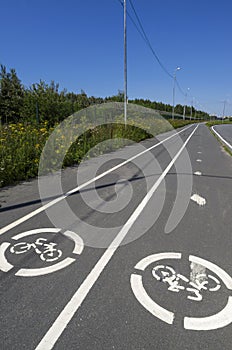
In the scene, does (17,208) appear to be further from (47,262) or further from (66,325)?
(66,325)

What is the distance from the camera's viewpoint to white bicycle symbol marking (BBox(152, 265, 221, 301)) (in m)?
2.25

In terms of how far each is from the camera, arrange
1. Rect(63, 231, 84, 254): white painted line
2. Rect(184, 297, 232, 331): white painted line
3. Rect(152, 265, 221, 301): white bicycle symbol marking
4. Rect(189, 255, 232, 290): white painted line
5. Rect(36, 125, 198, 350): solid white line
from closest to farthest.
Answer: Rect(36, 125, 198, 350): solid white line → Rect(184, 297, 232, 331): white painted line → Rect(152, 265, 221, 301): white bicycle symbol marking → Rect(189, 255, 232, 290): white painted line → Rect(63, 231, 84, 254): white painted line

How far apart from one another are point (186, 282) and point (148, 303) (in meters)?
0.53

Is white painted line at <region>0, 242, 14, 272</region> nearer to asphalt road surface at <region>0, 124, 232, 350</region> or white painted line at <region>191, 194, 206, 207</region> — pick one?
asphalt road surface at <region>0, 124, 232, 350</region>

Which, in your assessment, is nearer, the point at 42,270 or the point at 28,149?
the point at 42,270

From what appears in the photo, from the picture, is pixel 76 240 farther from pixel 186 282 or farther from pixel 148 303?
pixel 186 282

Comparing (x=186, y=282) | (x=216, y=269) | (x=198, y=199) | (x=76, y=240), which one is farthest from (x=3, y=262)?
(x=198, y=199)

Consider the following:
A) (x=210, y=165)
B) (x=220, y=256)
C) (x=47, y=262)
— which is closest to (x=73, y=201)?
(x=47, y=262)

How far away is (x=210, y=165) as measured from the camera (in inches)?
337

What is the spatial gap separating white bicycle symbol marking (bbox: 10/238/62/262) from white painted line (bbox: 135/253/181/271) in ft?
3.20

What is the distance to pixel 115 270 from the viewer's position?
2.54m

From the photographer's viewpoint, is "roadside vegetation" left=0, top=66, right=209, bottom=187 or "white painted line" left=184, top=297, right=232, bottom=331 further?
"roadside vegetation" left=0, top=66, right=209, bottom=187

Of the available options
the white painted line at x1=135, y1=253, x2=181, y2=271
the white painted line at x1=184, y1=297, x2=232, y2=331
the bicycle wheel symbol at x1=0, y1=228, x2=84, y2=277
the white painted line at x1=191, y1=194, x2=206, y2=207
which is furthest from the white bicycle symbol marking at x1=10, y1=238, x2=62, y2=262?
the white painted line at x1=191, y1=194, x2=206, y2=207

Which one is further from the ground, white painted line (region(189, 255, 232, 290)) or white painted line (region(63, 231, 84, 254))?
white painted line (region(63, 231, 84, 254))
